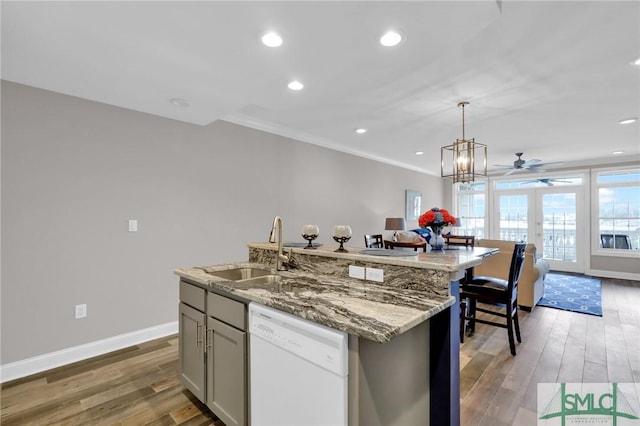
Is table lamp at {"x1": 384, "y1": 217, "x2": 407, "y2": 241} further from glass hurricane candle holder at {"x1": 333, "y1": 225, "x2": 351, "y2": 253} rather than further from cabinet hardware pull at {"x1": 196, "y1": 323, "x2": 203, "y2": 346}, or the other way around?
cabinet hardware pull at {"x1": 196, "y1": 323, "x2": 203, "y2": 346}

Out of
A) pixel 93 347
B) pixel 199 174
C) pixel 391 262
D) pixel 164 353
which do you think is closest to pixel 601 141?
pixel 391 262

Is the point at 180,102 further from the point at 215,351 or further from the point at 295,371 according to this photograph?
the point at 295,371

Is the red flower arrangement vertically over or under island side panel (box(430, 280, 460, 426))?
over

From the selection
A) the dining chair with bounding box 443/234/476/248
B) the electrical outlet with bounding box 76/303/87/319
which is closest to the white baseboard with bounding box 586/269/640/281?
the dining chair with bounding box 443/234/476/248

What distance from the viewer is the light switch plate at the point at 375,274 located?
69.7 inches

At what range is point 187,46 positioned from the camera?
198cm

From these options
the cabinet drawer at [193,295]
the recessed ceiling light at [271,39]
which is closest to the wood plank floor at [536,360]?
the cabinet drawer at [193,295]

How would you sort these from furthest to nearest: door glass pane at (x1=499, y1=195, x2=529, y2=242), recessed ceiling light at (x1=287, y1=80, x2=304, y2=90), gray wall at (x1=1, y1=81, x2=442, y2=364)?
door glass pane at (x1=499, y1=195, x2=529, y2=242) → recessed ceiling light at (x1=287, y1=80, x2=304, y2=90) → gray wall at (x1=1, y1=81, x2=442, y2=364)

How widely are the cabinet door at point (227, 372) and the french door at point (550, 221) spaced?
7.68 m

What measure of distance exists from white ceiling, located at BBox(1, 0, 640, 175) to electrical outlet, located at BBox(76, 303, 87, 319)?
1.91 m

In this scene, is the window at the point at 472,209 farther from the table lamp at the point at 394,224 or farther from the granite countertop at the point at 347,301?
the granite countertop at the point at 347,301

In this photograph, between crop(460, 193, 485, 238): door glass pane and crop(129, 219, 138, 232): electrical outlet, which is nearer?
crop(129, 219, 138, 232): electrical outlet

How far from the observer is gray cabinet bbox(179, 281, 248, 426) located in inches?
64.4

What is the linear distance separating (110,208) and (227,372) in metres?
2.13
